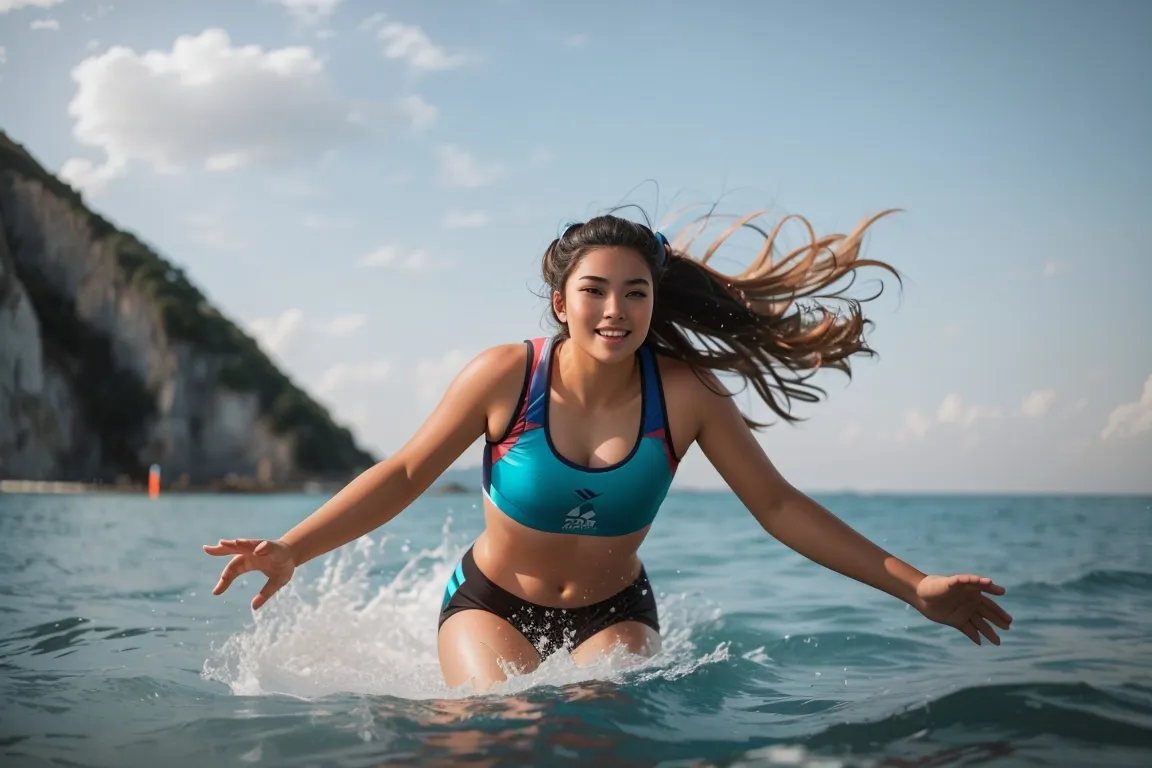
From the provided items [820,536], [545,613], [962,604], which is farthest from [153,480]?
[962,604]

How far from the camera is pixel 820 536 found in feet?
12.2

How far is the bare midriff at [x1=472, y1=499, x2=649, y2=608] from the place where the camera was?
12.9ft

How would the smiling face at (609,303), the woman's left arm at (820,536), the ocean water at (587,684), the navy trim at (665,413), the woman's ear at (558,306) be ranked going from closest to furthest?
the ocean water at (587,684), the woman's left arm at (820,536), the smiling face at (609,303), the navy trim at (665,413), the woman's ear at (558,306)

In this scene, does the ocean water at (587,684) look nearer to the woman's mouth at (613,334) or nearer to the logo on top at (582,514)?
the logo on top at (582,514)

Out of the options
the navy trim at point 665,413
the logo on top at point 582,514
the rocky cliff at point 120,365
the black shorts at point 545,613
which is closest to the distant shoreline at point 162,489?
the rocky cliff at point 120,365

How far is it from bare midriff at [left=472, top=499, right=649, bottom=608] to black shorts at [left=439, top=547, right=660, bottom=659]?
30 millimetres

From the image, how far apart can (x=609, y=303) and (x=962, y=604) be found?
5.19ft

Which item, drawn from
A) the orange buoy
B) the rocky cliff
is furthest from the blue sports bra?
the rocky cliff

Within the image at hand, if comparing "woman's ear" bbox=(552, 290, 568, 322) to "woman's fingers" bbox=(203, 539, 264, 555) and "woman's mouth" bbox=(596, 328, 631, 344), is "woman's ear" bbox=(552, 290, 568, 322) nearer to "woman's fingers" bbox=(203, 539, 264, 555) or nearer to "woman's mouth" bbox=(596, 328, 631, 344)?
"woman's mouth" bbox=(596, 328, 631, 344)

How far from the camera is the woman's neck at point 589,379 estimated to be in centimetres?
388

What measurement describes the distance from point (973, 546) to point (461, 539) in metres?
6.84

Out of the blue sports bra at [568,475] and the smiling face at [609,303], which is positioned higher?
the smiling face at [609,303]

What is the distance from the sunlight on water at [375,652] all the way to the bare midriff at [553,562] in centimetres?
27

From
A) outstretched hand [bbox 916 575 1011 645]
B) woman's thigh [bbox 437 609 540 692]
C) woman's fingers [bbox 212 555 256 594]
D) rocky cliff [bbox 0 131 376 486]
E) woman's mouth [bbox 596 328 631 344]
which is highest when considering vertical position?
rocky cliff [bbox 0 131 376 486]
